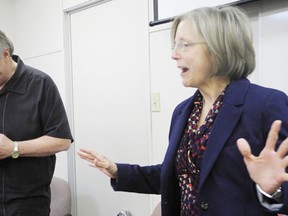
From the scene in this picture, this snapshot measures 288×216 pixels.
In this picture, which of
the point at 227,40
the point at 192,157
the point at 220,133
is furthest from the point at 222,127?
the point at 227,40

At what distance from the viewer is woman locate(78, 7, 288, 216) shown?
2.38 ft

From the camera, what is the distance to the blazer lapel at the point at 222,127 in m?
0.83

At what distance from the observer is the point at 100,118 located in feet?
8.05

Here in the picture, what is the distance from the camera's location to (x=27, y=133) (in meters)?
1.35

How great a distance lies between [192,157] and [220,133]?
13cm

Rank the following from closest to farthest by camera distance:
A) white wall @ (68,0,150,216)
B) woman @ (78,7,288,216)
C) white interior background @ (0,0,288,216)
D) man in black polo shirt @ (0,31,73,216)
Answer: woman @ (78,7,288,216)
man in black polo shirt @ (0,31,73,216)
white interior background @ (0,0,288,216)
white wall @ (68,0,150,216)

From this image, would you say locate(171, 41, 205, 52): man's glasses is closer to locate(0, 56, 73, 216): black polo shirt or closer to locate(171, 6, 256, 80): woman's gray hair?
locate(171, 6, 256, 80): woman's gray hair

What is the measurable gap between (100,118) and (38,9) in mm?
1362

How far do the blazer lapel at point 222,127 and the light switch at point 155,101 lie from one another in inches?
44.8

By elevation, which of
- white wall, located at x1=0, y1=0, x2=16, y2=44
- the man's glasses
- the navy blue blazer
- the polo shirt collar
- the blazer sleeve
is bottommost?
the blazer sleeve

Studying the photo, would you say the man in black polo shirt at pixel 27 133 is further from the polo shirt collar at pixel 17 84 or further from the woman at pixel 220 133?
the woman at pixel 220 133

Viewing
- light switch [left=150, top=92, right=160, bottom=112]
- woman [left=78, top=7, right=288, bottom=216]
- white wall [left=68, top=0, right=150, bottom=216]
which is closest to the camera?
woman [left=78, top=7, right=288, bottom=216]

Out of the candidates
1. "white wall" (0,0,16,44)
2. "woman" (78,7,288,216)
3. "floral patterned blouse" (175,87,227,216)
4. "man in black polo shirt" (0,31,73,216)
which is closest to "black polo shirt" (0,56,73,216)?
"man in black polo shirt" (0,31,73,216)

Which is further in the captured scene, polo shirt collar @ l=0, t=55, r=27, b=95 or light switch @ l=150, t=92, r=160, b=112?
light switch @ l=150, t=92, r=160, b=112
